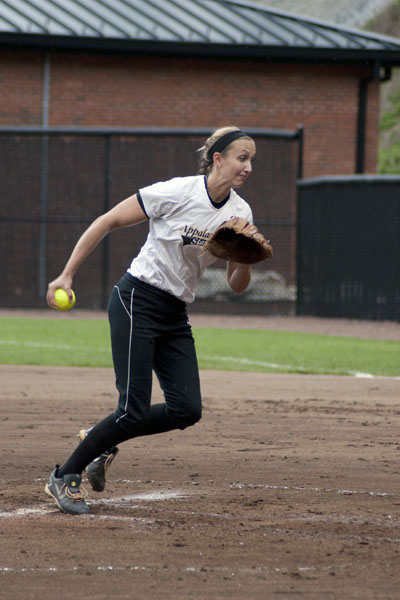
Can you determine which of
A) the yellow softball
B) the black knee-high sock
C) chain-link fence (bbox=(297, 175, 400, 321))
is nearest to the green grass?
chain-link fence (bbox=(297, 175, 400, 321))

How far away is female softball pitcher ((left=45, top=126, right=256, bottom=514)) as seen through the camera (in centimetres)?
483

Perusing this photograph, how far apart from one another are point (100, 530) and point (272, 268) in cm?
1397

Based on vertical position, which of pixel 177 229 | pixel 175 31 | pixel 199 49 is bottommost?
pixel 177 229

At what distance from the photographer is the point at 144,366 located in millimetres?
4844

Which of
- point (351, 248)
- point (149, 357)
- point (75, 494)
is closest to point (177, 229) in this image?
point (149, 357)

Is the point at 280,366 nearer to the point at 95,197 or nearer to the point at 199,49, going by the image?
the point at 95,197

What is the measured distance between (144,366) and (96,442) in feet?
1.52

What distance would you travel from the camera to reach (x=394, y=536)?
4.48m

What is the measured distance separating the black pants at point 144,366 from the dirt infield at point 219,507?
406 millimetres

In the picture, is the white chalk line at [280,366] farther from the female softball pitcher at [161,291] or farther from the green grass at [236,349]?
the female softball pitcher at [161,291]

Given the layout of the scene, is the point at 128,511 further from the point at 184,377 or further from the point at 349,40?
the point at 349,40

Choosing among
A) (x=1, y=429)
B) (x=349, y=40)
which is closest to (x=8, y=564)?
(x=1, y=429)

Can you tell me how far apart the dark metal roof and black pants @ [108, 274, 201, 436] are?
16641 millimetres

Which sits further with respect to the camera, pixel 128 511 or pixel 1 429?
pixel 1 429
